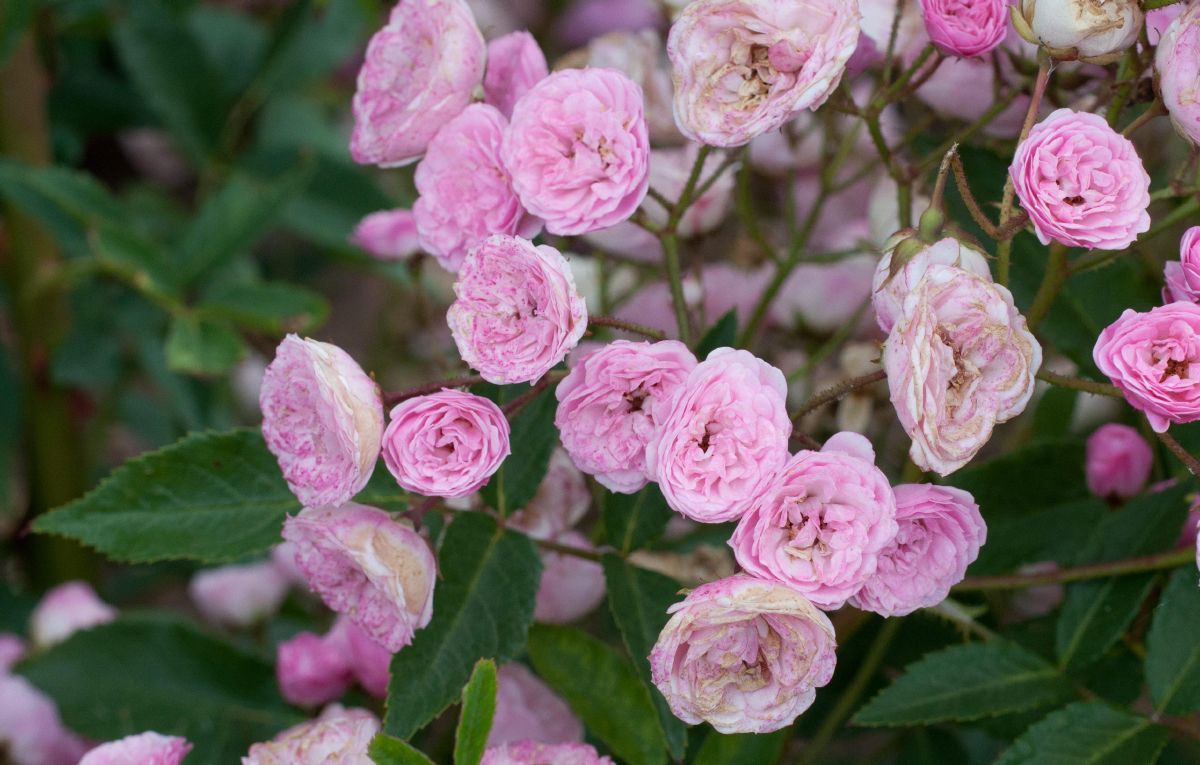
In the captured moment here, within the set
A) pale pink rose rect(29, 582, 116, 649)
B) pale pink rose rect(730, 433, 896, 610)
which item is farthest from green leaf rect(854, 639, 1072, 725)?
pale pink rose rect(29, 582, 116, 649)

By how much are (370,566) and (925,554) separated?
23cm

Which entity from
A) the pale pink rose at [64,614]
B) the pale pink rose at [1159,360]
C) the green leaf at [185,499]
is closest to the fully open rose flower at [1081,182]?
the pale pink rose at [1159,360]

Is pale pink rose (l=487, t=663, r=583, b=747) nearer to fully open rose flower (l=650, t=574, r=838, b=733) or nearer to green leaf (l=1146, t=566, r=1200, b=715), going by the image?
fully open rose flower (l=650, t=574, r=838, b=733)

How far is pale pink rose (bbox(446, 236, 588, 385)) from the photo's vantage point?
0.51m

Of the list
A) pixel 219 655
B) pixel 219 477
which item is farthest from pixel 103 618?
pixel 219 477

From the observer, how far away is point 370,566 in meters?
0.53

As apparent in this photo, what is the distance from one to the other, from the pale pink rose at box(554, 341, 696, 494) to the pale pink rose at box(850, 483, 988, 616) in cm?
11

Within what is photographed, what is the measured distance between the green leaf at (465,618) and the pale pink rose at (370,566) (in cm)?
1

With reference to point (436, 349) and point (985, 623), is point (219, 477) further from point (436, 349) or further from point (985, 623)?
point (985, 623)

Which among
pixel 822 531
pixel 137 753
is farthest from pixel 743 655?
pixel 137 753

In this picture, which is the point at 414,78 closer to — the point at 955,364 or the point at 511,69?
the point at 511,69

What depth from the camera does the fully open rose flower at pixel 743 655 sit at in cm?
47

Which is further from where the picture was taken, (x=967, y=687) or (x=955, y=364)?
(x=967, y=687)

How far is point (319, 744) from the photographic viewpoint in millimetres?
558
